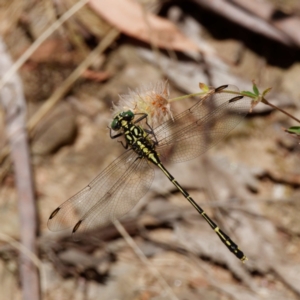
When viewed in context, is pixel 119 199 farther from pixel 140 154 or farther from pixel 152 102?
pixel 152 102

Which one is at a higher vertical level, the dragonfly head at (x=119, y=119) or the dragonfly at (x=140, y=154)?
the dragonfly head at (x=119, y=119)

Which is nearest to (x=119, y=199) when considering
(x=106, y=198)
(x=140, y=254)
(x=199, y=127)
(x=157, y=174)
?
(x=106, y=198)

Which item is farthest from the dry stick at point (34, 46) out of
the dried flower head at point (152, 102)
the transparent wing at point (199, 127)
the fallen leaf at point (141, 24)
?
the dried flower head at point (152, 102)

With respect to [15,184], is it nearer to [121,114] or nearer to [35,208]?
[35,208]

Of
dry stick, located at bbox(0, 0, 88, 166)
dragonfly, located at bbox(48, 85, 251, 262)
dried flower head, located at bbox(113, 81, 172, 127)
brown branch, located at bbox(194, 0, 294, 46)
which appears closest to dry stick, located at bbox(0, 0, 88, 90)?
dry stick, located at bbox(0, 0, 88, 166)

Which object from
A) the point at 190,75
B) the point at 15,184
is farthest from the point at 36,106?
the point at 190,75

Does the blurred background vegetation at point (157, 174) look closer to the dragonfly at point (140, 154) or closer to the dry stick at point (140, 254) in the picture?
the dry stick at point (140, 254)
